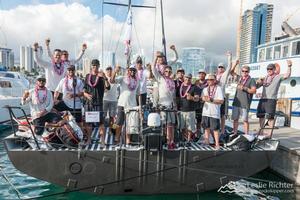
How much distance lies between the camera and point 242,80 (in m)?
7.23

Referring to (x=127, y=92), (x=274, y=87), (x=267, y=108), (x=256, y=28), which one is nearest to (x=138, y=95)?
(x=127, y=92)

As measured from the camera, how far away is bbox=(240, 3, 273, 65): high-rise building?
69.3 feet

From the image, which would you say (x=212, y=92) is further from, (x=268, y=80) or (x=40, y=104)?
(x=40, y=104)

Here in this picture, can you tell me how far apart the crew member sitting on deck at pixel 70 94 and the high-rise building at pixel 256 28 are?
16.6 meters

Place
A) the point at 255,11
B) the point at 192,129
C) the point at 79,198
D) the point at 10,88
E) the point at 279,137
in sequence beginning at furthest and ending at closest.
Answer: the point at 255,11 → the point at 10,88 → the point at 279,137 → the point at 192,129 → the point at 79,198

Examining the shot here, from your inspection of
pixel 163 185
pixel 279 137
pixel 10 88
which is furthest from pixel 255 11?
pixel 163 185

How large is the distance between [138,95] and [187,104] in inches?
49.8

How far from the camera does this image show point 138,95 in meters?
6.88

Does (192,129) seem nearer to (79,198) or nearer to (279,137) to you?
(79,198)

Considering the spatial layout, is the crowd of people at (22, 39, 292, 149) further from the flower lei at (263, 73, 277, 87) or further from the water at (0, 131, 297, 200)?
the water at (0, 131, 297, 200)

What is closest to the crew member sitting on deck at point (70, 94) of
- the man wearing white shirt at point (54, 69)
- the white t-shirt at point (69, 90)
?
the white t-shirt at point (69, 90)

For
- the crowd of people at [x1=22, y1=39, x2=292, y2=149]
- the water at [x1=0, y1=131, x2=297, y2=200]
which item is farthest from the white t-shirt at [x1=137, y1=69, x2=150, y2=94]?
the water at [x1=0, y1=131, x2=297, y2=200]

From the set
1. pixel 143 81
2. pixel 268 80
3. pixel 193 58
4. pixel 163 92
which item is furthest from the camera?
pixel 193 58

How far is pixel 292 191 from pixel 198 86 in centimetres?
371
